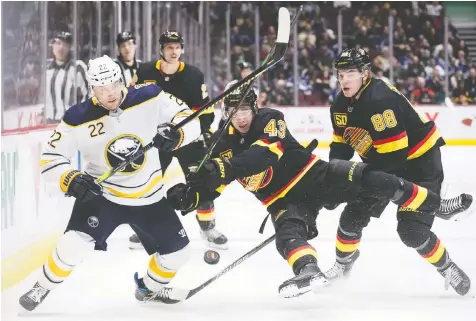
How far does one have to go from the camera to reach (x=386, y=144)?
255 cm

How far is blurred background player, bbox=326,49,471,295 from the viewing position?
255 cm

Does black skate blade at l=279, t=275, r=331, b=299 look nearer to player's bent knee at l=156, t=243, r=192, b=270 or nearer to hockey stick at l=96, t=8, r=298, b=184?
player's bent knee at l=156, t=243, r=192, b=270

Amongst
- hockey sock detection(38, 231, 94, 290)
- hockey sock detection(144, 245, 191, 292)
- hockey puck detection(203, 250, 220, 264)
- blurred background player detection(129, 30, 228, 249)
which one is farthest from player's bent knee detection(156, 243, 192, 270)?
blurred background player detection(129, 30, 228, 249)

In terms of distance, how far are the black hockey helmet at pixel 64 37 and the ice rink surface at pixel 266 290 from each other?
40.2 inches

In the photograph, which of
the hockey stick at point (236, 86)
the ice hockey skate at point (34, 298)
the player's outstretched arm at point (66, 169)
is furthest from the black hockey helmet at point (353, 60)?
the ice hockey skate at point (34, 298)

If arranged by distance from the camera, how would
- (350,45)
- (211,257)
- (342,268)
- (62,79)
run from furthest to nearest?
(350,45), (62,79), (211,257), (342,268)

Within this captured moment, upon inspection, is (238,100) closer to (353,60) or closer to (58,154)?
(353,60)

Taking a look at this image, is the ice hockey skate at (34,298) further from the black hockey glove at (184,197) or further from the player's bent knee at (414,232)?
the player's bent knee at (414,232)

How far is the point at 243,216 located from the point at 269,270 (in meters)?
1.39

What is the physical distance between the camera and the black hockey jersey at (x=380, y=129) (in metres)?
2.55

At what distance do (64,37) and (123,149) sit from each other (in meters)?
1.89

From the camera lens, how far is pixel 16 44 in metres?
3.19

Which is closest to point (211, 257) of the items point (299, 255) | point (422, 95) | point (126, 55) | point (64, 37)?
point (299, 255)

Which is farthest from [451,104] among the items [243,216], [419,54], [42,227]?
[42,227]
